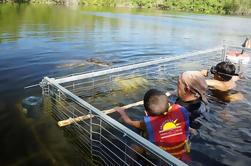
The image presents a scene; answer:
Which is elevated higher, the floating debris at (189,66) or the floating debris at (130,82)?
the floating debris at (189,66)

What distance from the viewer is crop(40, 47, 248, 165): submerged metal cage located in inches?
177

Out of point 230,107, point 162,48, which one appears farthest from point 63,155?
point 162,48

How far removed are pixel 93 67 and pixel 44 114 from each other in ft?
17.4

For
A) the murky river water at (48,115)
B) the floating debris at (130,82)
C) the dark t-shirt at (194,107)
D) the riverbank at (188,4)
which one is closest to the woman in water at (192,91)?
the dark t-shirt at (194,107)

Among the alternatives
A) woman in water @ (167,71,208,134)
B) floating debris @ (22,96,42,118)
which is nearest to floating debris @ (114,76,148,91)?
floating debris @ (22,96,42,118)

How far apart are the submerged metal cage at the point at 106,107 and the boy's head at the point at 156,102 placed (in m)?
0.43

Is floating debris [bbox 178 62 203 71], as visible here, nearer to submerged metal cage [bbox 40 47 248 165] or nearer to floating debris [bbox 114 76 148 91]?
submerged metal cage [bbox 40 47 248 165]

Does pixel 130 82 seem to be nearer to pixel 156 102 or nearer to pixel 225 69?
pixel 225 69

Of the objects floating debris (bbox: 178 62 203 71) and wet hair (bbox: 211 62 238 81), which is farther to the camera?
floating debris (bbox: 178 62 203 71)

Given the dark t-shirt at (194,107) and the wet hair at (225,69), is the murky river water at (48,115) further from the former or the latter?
the wet hair at (225,69)

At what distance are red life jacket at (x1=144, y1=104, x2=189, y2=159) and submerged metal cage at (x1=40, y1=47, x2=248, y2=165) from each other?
27cm

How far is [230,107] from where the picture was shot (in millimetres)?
8109

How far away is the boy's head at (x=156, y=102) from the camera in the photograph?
13.4 ft

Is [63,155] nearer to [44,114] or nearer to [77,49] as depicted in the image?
[44,114]
